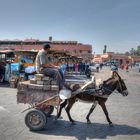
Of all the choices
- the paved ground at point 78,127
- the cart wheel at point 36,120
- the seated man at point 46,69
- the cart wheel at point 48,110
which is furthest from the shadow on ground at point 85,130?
the seated man at point 46,69

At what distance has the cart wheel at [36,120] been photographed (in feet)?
26.6

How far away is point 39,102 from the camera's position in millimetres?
8438

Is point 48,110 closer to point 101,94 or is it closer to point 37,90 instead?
point 37,90

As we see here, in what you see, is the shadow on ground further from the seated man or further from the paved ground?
the seated man

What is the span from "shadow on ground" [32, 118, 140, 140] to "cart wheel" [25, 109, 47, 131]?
0.68ft

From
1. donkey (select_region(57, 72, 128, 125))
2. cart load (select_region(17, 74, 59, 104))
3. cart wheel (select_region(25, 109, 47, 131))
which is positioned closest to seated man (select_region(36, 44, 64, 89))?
cart load (select_region(17, 74, 59, 104))

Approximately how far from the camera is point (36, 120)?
8.20 m

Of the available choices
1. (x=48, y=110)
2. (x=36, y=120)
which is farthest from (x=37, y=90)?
(x=48, y=110)

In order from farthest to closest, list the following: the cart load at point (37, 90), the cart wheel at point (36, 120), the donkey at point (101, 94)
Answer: the donkey at point (101, 94), the cart load at point (37, 90), the cart wheel at point (36, 120)

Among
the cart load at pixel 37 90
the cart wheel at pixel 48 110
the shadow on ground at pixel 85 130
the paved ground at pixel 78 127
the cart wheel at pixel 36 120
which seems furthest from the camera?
the cart wheel at pixel 48 110

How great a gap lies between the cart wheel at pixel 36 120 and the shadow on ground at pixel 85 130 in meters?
0.21

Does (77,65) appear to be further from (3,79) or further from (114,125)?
(114,125)

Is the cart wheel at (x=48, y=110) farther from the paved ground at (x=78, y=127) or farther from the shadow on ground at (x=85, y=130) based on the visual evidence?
the shadow on ground at (x=85, y=130)

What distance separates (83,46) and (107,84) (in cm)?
8691
